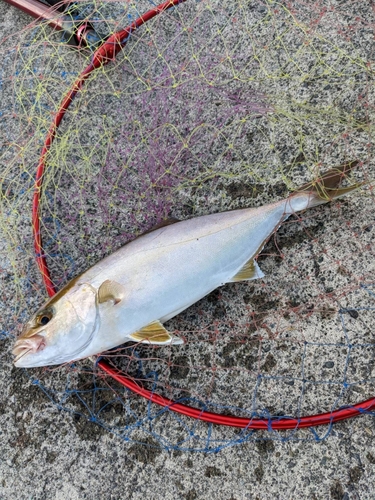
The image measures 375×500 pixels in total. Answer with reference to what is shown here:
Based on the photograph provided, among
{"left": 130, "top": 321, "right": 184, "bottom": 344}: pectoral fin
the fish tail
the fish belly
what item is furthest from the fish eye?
the fish tail

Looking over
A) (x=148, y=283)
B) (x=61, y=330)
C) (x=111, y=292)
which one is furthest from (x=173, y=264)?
(x=61, y=330)

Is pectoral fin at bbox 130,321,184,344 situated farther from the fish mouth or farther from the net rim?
the fish mouth

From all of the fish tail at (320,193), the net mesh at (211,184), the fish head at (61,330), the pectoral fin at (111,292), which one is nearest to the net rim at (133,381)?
the net mesh at (211,184)

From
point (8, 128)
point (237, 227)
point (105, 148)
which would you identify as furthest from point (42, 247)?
point (237, 227)

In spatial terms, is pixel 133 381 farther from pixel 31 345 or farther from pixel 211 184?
pixel 211 184

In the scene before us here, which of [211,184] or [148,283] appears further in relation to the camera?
[211,184]

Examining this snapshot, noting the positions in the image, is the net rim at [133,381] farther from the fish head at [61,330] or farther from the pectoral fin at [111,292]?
the pectoral fin at [111,292]
